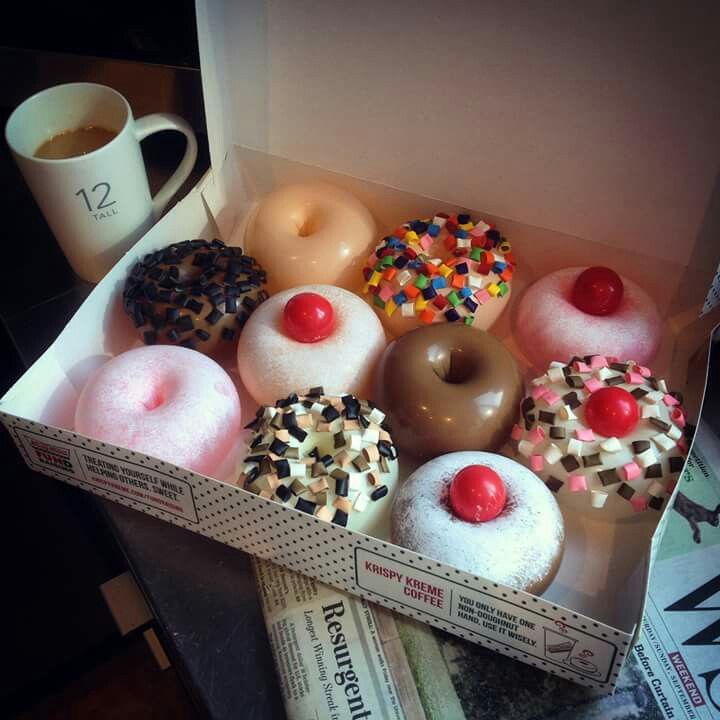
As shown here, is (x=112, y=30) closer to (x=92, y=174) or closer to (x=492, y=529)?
(x=92, y=174)

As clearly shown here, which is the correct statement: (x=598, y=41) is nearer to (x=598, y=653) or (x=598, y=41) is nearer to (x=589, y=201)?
(x=589, y=201)

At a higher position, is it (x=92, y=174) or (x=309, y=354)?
(x=92, y=174)

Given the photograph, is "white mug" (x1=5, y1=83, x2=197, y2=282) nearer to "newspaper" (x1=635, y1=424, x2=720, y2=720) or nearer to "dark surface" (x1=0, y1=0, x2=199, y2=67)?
"dark surface" (x1=0, y1=0, x2=199, y2=67)

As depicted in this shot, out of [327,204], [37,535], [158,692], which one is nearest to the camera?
[327,204]

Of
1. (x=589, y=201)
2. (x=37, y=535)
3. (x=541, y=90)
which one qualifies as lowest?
(x=37, y=535)

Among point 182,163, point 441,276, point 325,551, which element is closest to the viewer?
point 325,551

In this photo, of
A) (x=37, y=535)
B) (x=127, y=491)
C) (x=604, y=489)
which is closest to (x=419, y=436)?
(x=604, y=489)

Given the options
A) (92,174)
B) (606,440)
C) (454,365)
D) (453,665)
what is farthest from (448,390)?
(92,174)

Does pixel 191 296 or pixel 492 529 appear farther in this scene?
pixel 191 296
